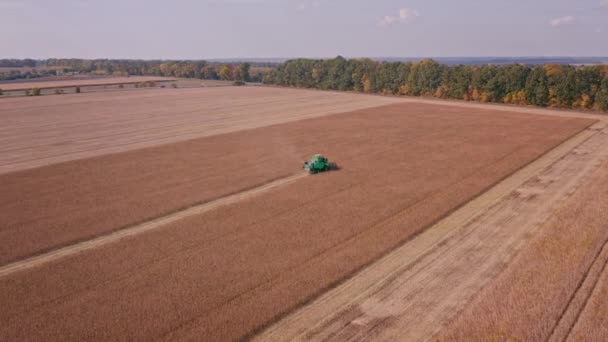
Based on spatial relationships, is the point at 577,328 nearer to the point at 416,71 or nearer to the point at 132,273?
the point at 132,273

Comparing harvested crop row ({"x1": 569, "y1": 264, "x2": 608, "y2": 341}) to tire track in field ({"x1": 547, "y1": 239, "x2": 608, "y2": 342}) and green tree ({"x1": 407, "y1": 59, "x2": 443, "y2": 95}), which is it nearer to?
tire track in field ({"x1": 547, "y1": 239, "x2": 608, "y2": 342})

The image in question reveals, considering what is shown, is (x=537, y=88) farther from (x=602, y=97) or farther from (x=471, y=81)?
(x=471, y=81)

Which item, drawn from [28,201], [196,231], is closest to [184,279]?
[196,231]

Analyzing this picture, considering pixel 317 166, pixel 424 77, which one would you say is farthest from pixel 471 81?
pixel 317 166

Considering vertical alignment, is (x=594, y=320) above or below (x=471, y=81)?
below

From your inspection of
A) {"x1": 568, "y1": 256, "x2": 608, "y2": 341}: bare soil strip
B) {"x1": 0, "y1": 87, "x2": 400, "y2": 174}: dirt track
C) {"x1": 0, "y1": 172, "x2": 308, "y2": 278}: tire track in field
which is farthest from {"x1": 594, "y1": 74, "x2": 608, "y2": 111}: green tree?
{"x1": 568, "y1": 256, "x2": 608, "y2": 341}: bare soil strip

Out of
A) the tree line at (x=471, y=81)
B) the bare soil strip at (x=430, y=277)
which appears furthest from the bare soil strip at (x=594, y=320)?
the tree line at (x=471, y=81)
